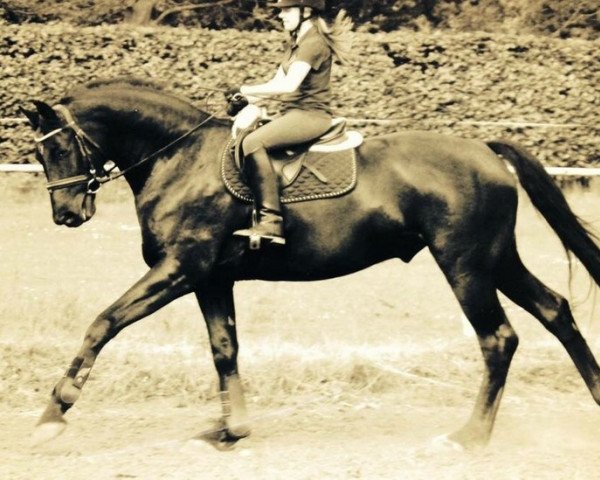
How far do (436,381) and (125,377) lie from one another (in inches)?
87.7

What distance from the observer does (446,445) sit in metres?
6.61

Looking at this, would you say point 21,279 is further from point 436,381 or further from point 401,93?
point 401,93

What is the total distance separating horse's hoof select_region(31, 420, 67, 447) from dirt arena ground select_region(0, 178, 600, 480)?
126 mm

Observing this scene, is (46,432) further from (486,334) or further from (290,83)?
(486,334)

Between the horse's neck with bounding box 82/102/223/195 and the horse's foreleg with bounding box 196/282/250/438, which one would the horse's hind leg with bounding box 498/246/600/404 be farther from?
the horse's neck with bounding box 82/102/223/195

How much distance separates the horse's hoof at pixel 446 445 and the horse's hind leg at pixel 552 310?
1001mm

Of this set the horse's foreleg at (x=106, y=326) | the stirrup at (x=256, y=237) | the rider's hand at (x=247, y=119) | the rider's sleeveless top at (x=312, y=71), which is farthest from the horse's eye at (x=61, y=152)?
the rider's sleeveless top at (x=312, y=71)

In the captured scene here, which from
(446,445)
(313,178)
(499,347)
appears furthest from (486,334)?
(313,178)

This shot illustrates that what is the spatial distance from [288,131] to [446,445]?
2034 mm

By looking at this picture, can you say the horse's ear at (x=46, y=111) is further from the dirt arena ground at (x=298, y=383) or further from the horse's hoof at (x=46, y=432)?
the dirt arena ground at (x=298, y=383)

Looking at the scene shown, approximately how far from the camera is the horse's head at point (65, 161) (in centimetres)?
658

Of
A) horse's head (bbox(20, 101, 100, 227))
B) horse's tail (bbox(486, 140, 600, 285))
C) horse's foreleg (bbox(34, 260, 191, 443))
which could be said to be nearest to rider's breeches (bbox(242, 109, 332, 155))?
horse's foreleg (bbox(34, 260, 191, 443))

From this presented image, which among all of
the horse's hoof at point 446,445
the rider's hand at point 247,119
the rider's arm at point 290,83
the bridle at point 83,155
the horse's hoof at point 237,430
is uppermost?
the rider's arm at point 290,83

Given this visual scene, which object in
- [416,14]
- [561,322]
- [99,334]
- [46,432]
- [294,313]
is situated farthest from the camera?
[416,14]
